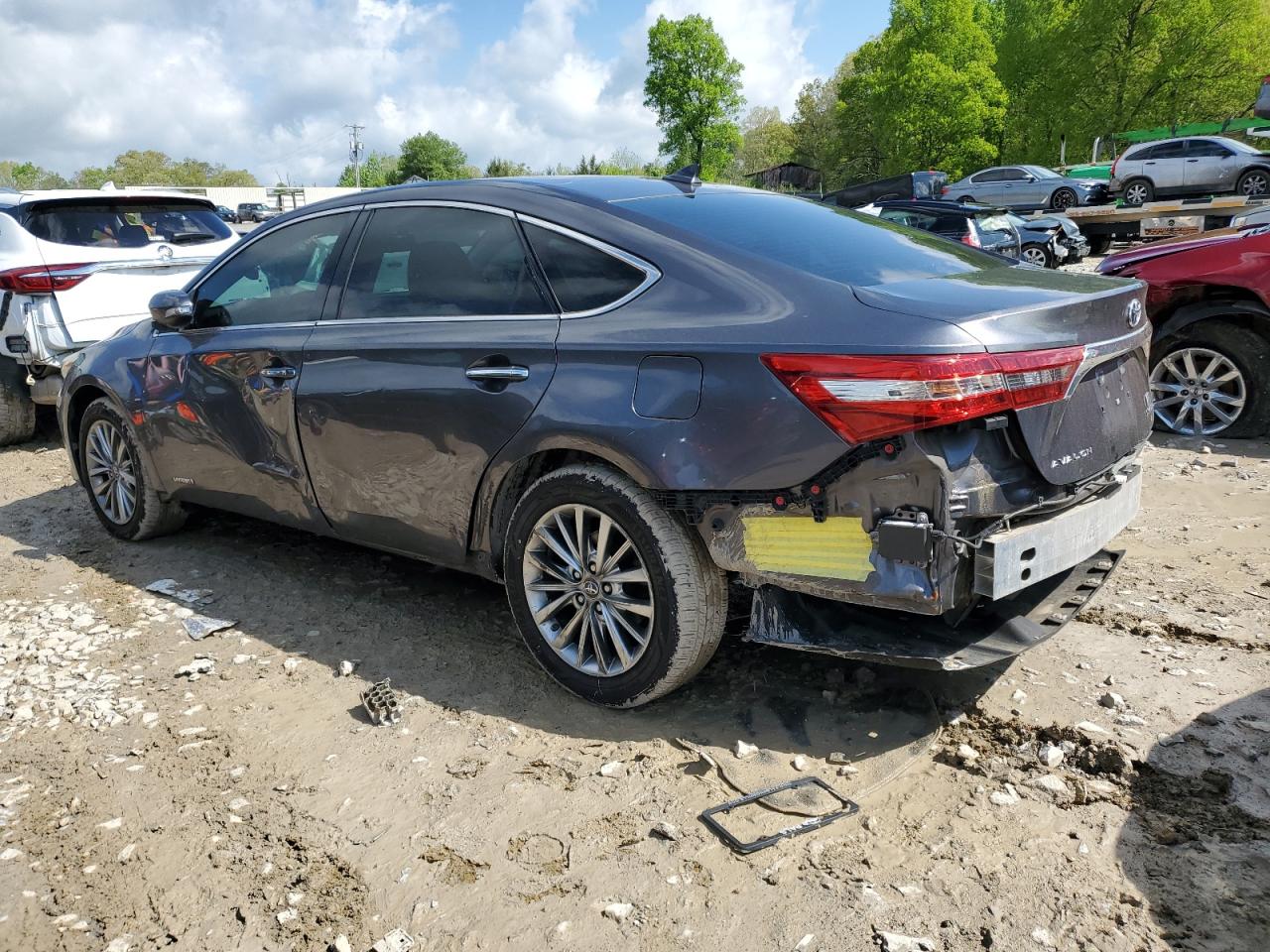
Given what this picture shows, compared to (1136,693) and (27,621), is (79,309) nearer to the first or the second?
(27,621)

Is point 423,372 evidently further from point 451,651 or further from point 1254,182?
point 1254,182

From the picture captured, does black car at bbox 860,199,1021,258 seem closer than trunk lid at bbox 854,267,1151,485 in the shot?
No

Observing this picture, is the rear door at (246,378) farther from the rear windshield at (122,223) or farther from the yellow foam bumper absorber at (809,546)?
the rear windshield at (122,223)

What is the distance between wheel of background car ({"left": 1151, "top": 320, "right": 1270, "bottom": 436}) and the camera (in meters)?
6.50

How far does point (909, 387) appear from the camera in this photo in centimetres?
265

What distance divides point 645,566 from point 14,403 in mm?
6665

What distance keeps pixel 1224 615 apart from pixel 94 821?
4104 mm

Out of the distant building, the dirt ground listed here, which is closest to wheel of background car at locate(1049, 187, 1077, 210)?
the dirt ground

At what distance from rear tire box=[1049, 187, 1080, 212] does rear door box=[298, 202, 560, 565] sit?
90.3 feet

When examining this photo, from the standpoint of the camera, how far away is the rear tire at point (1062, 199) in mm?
27609

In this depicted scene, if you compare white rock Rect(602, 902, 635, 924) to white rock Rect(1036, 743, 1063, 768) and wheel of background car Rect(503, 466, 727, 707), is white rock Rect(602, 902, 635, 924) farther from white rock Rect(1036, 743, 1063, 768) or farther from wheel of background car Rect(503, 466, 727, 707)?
white rock Rect(1036, 743, 1063, 768)

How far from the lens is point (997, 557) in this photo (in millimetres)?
2775

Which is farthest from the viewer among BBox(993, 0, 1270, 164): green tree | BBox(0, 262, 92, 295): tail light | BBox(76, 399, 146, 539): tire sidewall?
BBox(993, 0, 1270, 164): green tree

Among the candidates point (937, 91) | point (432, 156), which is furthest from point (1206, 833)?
point (432, 156)
